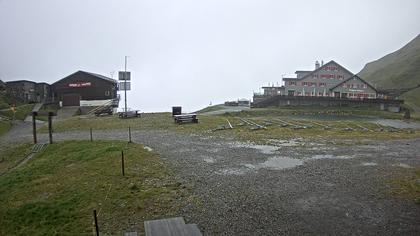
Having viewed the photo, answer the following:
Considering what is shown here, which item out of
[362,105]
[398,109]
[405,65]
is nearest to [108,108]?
[362,105]

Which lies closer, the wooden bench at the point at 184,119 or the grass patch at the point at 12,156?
the grass patch at the point at 12,156

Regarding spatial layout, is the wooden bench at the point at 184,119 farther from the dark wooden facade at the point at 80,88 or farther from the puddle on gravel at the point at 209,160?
the dark wooden facade at the point at 80,88

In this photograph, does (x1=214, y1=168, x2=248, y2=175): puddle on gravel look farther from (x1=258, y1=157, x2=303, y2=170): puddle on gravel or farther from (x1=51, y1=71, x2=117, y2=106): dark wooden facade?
(x1=51, y1=71, x2=117, y2=106): dark wooden facade

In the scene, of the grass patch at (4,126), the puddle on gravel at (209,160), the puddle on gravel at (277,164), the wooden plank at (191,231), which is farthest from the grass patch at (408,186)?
the grass patch at (4,126)

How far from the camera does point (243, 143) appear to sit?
61.4ft

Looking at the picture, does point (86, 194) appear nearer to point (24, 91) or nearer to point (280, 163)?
point (280, 163)

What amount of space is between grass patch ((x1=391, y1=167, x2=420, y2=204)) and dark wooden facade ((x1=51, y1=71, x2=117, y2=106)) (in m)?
46.0

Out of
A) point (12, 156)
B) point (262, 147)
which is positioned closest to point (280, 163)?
point (262, 147)

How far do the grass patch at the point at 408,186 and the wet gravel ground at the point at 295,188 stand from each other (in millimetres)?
288

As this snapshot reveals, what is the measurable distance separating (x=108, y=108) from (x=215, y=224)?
37754mm

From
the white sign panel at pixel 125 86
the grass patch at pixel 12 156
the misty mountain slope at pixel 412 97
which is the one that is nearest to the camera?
the grass patch at pixel 12 156

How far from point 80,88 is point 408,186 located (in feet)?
160

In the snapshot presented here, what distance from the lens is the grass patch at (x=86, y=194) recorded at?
26.6 ft

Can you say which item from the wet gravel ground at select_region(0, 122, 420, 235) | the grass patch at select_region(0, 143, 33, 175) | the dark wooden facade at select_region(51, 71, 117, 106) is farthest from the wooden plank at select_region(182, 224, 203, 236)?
the dark wooden facade at select_region(51, 71, 117, 106)
